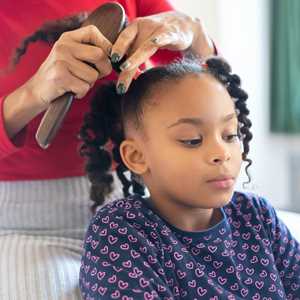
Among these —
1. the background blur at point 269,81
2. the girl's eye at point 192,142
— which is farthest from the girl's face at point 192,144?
the background blur at point 269,81

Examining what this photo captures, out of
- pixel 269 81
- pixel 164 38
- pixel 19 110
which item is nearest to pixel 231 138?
pixel 164 38

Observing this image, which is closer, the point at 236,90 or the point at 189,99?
the point at 189,99

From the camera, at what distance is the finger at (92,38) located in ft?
2.36

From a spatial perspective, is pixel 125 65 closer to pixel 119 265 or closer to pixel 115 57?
pixel 115 57

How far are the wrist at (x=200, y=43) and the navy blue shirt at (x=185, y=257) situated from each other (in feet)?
0.87

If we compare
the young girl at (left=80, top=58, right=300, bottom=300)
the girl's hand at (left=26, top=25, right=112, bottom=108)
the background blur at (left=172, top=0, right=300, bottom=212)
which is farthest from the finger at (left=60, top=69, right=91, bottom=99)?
the background blur at (left=172, top=0, right=300, bottom=212)

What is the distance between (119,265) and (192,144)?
190 millimetres

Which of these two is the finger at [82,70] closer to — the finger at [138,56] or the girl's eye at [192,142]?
the finger at [138,56]

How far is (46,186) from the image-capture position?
36.0 inches

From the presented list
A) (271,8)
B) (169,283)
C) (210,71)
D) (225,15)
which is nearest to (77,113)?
(210,71)

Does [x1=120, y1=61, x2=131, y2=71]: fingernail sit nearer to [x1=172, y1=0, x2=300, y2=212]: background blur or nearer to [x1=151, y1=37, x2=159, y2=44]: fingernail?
[x1=151, y1=37, x2=159, y2=44]: fingernail

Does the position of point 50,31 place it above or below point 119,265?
above

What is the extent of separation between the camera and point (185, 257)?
764 mm

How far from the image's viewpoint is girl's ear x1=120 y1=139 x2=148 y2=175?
82 cm
